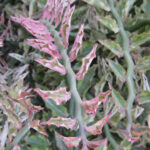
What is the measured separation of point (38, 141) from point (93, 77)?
18cm

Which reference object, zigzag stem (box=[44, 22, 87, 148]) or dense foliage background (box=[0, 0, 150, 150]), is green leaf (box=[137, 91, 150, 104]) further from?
zigzag stem (box=[44, 22, 87, 148])

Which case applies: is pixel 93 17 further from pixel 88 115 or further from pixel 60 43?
pixel 88 115

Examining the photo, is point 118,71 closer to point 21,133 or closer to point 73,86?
point 73,86

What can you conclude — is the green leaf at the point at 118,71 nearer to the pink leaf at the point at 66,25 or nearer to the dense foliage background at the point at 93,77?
the dense foliage background at the point at 93,77

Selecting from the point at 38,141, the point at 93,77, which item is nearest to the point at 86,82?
the point at 93,77

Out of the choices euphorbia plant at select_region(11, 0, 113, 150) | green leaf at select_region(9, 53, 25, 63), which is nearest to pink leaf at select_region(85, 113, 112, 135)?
euphorbia plant at select_region(11, 0, 113, 150)

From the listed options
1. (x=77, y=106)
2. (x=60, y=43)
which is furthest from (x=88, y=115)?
(x=60, y=43)

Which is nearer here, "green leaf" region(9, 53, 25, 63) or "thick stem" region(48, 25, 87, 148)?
"thick stem" region(48, 25, 87, 148)

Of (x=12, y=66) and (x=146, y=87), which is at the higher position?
(x=12, y=66)

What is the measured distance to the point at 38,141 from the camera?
1.62 feet

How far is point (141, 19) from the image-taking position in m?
0.52

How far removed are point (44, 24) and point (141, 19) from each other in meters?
0.21

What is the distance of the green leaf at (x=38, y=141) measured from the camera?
49cm

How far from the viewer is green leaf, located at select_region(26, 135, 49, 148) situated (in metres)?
0.49
